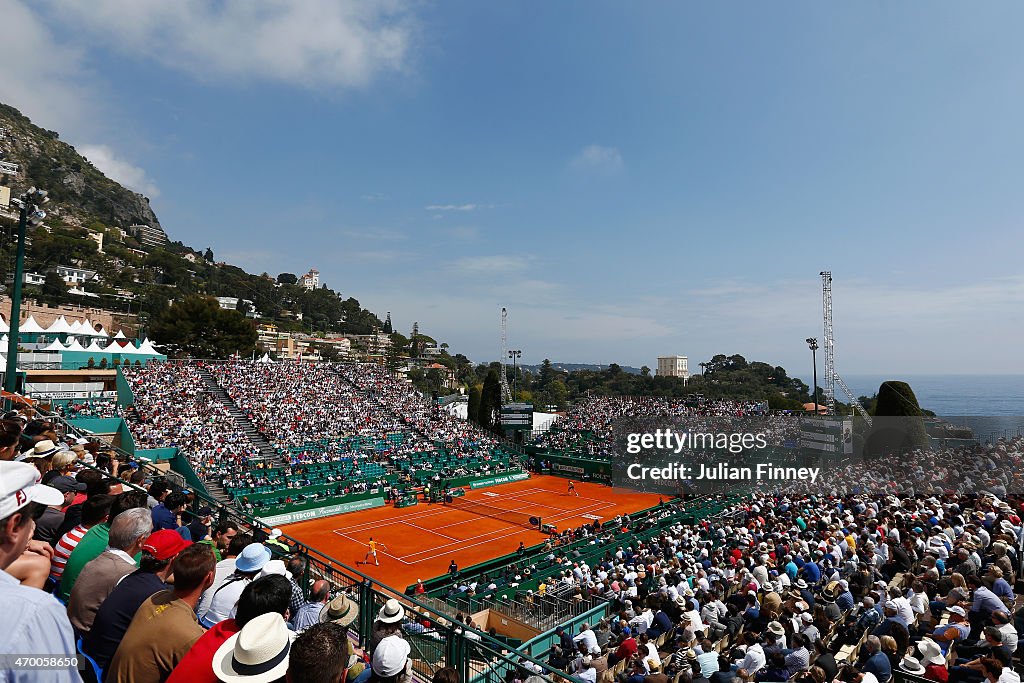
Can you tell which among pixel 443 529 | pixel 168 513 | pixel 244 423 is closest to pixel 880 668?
pixel 168 513

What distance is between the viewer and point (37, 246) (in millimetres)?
99125

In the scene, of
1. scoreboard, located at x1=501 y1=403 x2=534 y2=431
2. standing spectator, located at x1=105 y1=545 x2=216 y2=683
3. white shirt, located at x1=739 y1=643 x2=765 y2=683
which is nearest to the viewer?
standing spectator, located at x1=105 y1=545 x2=216 y2=683

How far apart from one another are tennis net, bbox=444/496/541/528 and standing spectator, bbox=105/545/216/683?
27523mm

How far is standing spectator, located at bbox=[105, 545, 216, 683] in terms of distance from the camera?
2.89 m

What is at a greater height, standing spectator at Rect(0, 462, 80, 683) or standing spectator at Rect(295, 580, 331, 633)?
standing spectator at Rect(0, 462, 80, 683)

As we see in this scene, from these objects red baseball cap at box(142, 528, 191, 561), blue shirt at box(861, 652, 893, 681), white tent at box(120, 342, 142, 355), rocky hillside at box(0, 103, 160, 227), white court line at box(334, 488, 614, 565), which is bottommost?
white court line at box(334, 488, 614, 565)

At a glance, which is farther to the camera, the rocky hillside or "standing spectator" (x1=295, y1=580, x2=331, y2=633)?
the rocky hillside

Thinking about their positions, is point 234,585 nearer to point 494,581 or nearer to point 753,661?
point 753,661

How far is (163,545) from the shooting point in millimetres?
3660

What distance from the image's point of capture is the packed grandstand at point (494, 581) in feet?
9.66

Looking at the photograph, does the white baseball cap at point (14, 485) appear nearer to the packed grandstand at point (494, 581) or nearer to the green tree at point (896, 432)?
the packed grandstand at point (494, 581)

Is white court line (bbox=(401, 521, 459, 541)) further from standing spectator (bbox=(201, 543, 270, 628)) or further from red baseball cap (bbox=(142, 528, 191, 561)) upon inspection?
red baseball cap (bbox=(142, 528, 191, 561))

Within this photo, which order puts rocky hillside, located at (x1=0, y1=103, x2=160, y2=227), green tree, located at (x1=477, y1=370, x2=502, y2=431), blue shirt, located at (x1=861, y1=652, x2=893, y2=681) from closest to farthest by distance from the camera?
1. blue shirt, located at (x1=861, y1=652, x2=893, y2=681)
2. green tree, located at (x1=477, y1=370, x2=502, y2=431)
3. rocky hillside, located at (x1=0, y1=103, x2=160, y2=227)

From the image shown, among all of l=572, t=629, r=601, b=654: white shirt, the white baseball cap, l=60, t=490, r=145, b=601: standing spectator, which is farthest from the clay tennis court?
the white baseball cap
